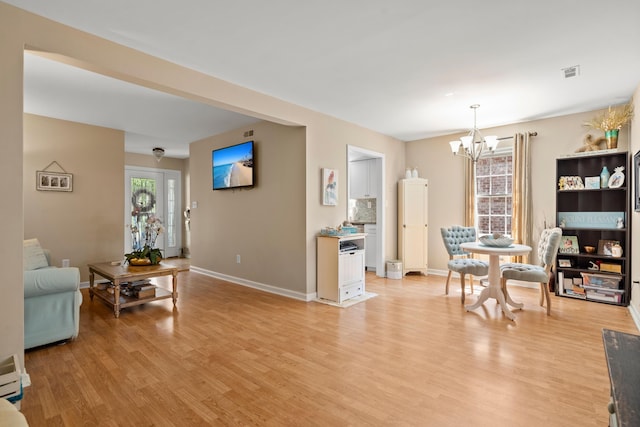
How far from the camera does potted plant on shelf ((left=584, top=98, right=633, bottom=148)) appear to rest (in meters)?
4.07

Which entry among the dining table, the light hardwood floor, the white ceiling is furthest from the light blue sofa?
the dining table

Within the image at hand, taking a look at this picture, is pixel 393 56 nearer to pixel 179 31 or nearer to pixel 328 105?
pixel 328 105

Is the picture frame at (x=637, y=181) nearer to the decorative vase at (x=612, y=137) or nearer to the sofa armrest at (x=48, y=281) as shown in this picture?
the decorative vase at (x=612, y=137)

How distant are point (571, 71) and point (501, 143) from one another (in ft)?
6.97

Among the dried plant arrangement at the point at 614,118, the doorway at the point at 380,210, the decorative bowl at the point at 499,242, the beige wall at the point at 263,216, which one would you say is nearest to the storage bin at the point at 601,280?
the decorative bowl at the point at 499,242

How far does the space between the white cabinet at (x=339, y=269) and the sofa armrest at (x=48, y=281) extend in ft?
8.72

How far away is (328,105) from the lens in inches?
168

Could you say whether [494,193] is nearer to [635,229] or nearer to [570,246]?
[570,246]

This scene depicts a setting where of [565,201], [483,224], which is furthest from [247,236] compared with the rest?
[565,201]

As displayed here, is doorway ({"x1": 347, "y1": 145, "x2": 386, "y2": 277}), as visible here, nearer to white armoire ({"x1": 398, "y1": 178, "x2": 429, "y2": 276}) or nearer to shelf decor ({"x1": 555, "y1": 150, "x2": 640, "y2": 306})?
white armoire ({"x1": 398, "y1": 178, "x2": 429, "y2": 276})

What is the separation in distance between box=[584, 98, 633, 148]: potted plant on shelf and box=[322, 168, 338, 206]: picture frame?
139 inches

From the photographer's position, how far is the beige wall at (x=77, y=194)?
4.69 meters

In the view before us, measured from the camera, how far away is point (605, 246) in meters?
4.29

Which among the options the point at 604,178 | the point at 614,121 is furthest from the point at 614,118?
the point at 604,178
